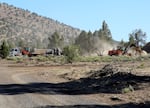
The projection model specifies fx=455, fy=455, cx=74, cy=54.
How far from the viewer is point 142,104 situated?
64.2ft

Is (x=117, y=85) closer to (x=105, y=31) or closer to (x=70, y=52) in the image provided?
(x=70, y=52)

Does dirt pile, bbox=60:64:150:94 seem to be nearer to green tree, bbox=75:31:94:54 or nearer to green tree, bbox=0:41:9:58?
green tree, bbox=0:41:9:58

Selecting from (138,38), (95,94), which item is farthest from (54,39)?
(95,94)

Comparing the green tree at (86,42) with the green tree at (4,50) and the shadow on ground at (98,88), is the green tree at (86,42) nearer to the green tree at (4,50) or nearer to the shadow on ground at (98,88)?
the green tree at (4,50)

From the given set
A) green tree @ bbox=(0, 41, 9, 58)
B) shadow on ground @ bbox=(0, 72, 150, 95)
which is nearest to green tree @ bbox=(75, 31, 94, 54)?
green tree @ bbox=(0, 41, 9, 58)

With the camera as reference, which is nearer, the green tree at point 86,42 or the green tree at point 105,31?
the green tree at point 86,42

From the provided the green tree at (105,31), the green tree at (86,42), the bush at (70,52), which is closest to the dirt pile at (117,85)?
the bush at (70,52)

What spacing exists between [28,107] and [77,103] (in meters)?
2.32

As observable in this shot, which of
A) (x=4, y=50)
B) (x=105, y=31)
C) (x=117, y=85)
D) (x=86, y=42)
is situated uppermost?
(x=105, y=31)

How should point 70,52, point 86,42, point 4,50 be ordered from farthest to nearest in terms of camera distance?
point 86,42, point 4,50, point 70,52

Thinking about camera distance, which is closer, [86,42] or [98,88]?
[98,88]

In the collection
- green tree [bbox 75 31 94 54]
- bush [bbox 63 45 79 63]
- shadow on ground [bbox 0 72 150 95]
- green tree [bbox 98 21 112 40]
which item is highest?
green tree [bbox 98 21 112 40]

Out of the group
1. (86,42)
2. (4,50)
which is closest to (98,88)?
(4,50)

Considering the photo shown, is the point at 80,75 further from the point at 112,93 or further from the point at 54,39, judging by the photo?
the point at 54,39
